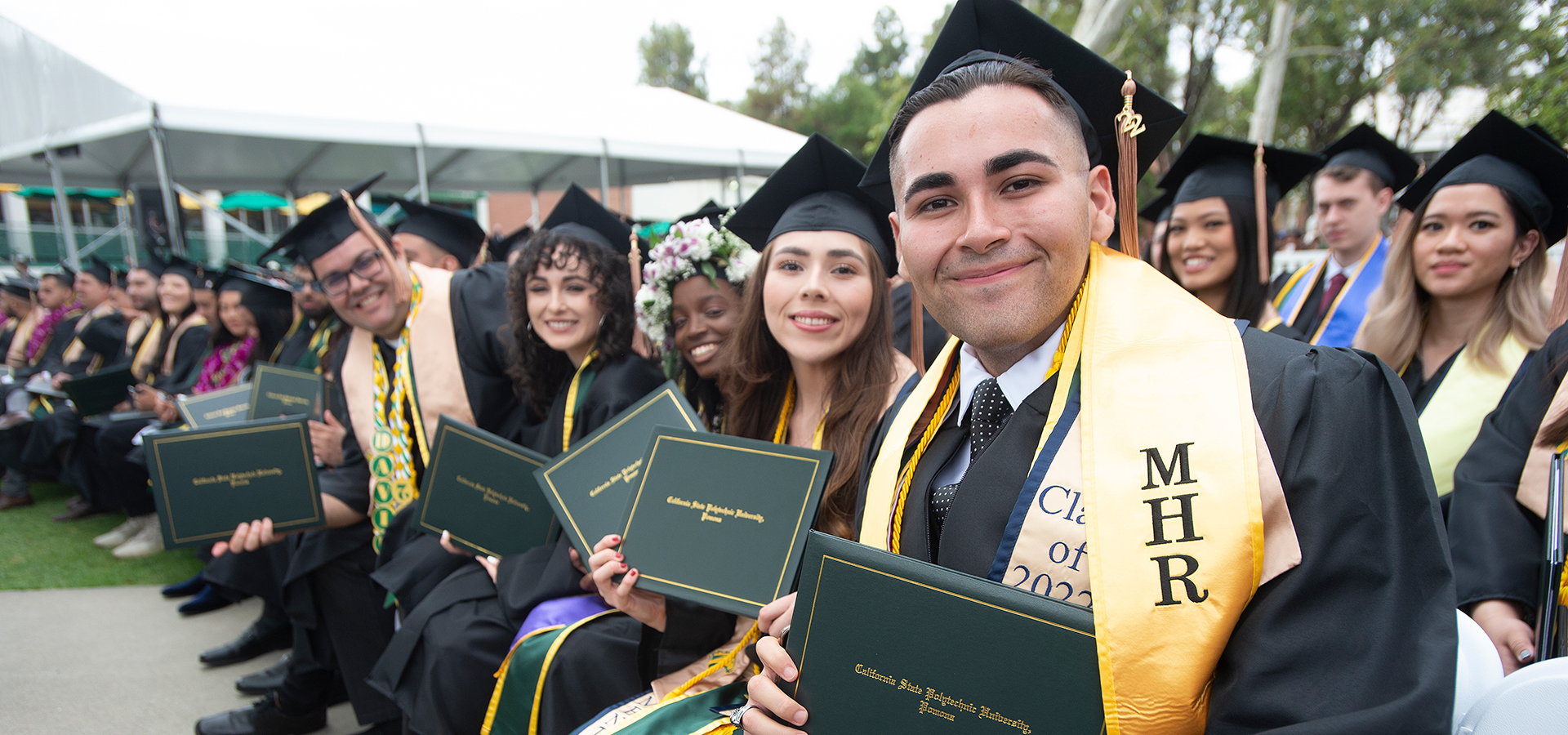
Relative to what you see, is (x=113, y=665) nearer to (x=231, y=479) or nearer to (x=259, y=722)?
(x=259, y=722)

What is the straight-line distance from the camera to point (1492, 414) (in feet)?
7.09

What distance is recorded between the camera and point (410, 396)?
3500mm

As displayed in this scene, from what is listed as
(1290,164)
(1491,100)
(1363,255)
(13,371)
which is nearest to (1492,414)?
(1290,164)

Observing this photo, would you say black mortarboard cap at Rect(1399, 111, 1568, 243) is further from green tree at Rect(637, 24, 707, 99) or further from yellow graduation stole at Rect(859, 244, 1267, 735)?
green tree at Rect(637, 24, 707, 99)

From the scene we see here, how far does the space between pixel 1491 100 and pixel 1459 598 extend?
1635cm

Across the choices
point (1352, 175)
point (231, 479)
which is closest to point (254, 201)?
point (231, 479)

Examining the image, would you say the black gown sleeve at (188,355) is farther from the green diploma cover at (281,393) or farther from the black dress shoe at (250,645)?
the black dress shoe at (250,645)

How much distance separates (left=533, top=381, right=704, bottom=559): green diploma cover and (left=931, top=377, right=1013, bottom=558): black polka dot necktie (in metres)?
0.98

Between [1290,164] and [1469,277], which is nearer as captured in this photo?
[1469,277]

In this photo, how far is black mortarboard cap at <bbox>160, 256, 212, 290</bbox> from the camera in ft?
22.6

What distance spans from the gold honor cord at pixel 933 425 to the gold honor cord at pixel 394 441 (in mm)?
2713

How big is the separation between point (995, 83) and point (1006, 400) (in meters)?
0.60

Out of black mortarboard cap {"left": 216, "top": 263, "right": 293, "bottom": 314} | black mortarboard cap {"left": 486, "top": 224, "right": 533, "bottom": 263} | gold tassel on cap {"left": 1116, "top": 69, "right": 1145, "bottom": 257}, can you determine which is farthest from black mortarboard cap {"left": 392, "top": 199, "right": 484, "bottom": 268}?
gold tassel on cap {"left": 1116, "top": 69, "right": 1145, "bottom": 257}

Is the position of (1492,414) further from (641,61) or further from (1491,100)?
(641,61)
